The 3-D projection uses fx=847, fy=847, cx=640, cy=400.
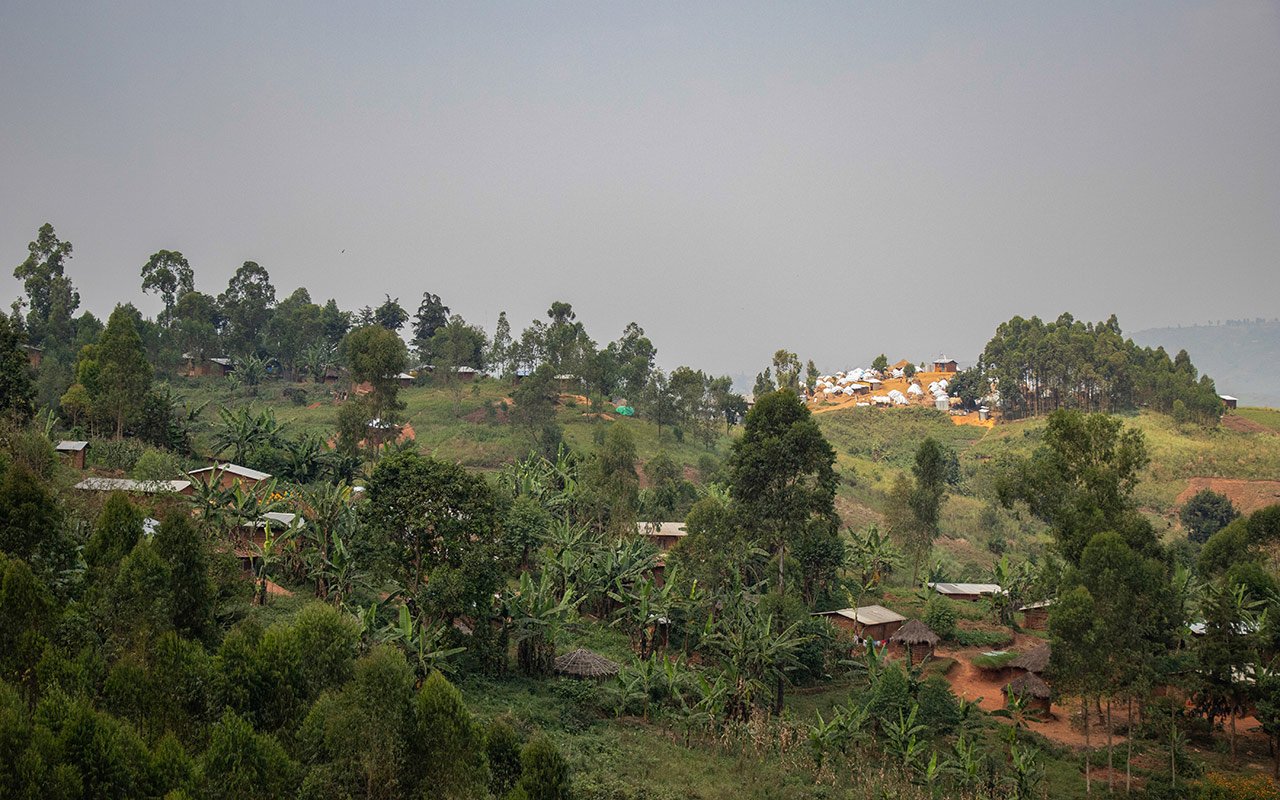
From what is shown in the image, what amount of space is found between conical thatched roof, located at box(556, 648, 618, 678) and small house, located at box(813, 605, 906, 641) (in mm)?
9089

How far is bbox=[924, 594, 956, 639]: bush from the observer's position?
2847 centimetres

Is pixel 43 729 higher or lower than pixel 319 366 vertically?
lower

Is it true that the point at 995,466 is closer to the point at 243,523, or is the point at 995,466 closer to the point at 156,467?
the point at 243,523

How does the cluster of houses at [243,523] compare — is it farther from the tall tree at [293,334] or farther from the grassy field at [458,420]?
the tall tree at [293,334]

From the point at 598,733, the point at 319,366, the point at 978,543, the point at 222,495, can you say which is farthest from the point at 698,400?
the point at 598,733

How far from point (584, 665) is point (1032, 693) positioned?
1251 centimetres

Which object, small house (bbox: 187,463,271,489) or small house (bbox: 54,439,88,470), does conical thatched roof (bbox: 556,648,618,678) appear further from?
small house (bbox: 54,439,88,470)

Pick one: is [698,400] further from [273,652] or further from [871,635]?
[273,652]

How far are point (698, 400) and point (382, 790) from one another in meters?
48.7

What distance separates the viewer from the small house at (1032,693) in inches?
919

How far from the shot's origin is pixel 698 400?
59.8 meters

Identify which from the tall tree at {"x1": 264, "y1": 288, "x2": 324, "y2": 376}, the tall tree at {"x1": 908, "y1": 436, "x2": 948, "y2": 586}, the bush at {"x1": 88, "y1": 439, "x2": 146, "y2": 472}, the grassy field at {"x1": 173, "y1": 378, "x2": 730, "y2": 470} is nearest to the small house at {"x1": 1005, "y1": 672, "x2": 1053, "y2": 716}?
the tall tree at {"x1": 908, "y1": 436, "x2": 948, "y2": 586}

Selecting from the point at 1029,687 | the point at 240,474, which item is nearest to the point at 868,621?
the point at 1029,687

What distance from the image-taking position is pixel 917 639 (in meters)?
26.8
